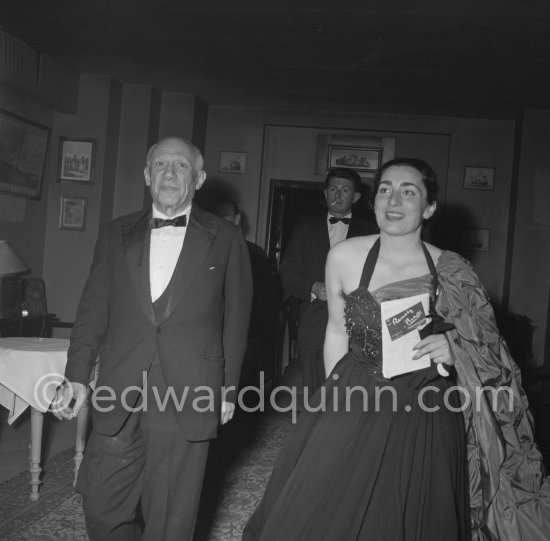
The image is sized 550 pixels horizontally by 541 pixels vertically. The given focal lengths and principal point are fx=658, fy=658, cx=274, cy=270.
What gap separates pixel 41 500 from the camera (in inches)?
129

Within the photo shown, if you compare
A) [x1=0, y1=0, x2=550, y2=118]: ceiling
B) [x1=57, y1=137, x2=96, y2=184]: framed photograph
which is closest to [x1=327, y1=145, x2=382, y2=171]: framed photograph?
[x1=0, y1=0, x2=550, y2=118]: ceiling

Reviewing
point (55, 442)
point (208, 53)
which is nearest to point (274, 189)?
point (208, 53)

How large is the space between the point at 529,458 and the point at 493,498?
0.65 feet

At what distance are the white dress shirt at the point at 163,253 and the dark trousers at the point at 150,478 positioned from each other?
291 mm

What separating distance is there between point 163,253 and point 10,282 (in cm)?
354

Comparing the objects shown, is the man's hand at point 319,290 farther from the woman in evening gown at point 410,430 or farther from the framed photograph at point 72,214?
the framed photograph at point 72,214

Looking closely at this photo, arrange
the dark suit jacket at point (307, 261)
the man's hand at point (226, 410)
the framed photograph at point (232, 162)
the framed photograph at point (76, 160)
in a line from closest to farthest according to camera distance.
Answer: the man's hand at point (226, 410), the dark suit jacket at point (307, 261), the framed photograph at point (76, 160), the framed photograph at point (232, 162)

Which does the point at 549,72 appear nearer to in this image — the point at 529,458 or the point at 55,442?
the point at 529,458

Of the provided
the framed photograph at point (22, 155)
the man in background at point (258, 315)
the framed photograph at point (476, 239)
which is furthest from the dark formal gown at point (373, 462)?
the framed photograph at point (476, 239)

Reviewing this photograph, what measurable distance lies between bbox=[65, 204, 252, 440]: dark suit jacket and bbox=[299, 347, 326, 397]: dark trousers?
1.37 metres

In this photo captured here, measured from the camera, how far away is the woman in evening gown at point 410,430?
2.01 metres

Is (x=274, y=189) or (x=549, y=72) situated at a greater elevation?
(x=549, y=72)

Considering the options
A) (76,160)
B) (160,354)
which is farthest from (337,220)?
(76,160)

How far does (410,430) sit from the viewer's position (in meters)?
2.09
